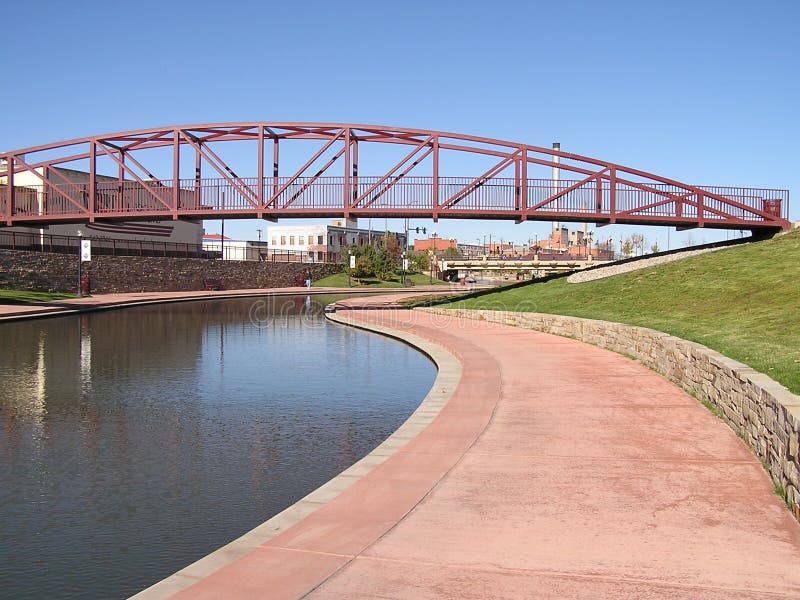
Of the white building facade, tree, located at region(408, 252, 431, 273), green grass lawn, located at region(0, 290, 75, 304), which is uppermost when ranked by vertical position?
the white building facade

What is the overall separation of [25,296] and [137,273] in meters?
14.4

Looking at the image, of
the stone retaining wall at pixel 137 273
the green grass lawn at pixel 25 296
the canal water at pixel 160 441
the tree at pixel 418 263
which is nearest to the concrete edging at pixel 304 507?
the canal water at pixel 160 441

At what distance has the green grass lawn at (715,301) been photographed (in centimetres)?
1416

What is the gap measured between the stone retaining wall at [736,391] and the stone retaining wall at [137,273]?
40.7 m

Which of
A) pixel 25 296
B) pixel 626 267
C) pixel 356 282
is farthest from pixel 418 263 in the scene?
pixel 25 296

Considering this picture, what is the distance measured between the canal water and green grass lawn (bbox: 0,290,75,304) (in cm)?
1917

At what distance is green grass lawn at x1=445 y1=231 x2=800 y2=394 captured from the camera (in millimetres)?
14164

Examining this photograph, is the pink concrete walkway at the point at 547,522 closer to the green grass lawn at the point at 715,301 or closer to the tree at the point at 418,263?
the green grass lawn at the point at 715,301

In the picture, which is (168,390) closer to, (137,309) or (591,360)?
(591,360)

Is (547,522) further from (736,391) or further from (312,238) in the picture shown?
(312,238)

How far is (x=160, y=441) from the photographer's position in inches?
429

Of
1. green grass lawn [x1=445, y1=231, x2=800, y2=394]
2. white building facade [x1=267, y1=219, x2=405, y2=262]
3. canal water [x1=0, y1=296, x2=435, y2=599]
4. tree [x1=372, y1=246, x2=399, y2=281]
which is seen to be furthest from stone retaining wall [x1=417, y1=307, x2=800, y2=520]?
white building facade [x1=267, y1=219, x2=405, y2=262]

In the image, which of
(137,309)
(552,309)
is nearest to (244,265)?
(137,309)

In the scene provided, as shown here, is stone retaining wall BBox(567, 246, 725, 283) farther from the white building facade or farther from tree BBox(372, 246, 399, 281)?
the white building facade
